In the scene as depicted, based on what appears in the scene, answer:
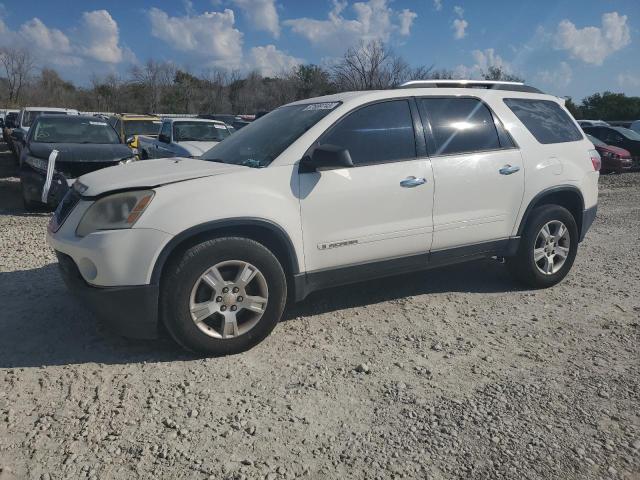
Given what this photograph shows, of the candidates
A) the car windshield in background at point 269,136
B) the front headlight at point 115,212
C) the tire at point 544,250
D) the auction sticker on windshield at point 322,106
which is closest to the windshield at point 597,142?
the tire at point 544,250

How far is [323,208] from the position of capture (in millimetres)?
3703

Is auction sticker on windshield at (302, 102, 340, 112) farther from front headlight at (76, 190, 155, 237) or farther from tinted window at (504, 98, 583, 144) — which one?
tinted window at (504, 98, 583, 144)

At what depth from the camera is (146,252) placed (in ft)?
10.5

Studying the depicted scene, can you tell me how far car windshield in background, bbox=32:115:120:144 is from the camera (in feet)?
30.5

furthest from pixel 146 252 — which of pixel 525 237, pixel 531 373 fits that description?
pixel 525 237

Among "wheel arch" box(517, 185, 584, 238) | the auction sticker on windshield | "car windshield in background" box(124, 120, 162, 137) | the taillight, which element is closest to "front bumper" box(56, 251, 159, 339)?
the auction sticker on windshield

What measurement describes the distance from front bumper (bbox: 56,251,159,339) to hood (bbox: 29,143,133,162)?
5521 mm

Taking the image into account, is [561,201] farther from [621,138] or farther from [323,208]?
[621,138]

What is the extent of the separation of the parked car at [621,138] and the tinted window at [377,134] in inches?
664

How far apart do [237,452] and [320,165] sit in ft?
6.28

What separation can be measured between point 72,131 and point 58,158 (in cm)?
170

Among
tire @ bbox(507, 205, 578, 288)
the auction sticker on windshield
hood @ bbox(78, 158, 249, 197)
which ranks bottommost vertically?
tire @ bbox(507, 205, 578, 288)

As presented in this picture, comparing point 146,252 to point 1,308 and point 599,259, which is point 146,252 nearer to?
point 1,308

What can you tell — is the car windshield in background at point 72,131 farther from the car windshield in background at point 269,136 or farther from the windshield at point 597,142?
the windshield at point 597,142
